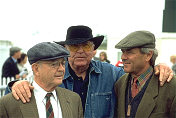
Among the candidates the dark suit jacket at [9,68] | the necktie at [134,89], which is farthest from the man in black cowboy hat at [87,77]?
the dark suit jacket at [9,68]

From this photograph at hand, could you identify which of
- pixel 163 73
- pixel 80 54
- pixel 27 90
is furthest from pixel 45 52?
pixel 163 73

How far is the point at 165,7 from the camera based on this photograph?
5.40 m

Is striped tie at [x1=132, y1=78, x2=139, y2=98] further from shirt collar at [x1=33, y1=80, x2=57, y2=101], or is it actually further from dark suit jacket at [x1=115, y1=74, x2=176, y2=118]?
shirt collar at [x1=33, y1=80, x2=57, y2=101]

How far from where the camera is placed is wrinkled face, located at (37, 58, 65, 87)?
2261mm

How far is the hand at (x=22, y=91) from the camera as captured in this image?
2.21m

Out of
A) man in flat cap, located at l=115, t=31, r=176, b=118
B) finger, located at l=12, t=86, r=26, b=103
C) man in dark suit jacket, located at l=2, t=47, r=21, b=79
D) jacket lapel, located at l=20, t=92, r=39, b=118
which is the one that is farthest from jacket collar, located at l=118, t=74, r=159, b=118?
man in dark suit jacket, located at l=2, t=47, r=21, b=79

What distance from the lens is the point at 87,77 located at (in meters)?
3.14

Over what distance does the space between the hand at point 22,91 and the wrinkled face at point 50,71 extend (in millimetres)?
141

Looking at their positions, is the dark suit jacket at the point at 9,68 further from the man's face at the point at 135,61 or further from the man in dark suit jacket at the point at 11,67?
the man's face at the point at 135,61

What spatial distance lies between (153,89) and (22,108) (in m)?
1.38

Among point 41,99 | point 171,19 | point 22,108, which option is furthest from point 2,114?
point 171,19

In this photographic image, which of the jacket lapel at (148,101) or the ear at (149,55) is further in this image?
the ear at (149,55)

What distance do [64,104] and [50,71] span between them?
35 cm

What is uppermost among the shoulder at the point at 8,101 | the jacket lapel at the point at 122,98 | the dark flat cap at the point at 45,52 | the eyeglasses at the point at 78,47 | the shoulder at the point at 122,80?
the dark flat cap at the point at 45,52
